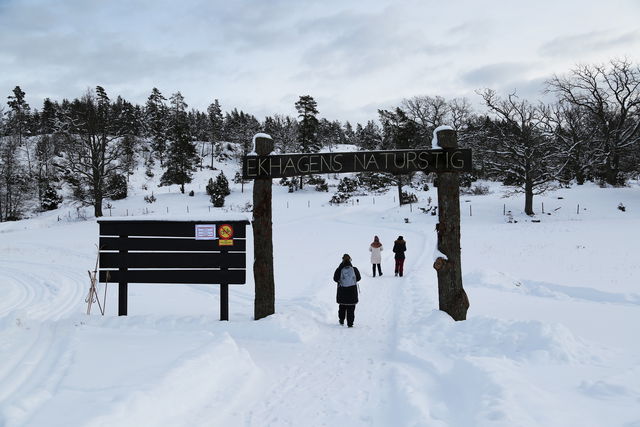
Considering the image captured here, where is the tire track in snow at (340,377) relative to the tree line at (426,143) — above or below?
below

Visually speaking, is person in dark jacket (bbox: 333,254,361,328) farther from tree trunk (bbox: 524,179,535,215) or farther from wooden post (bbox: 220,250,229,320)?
tree trunk (bbox: 524,179,535,215)

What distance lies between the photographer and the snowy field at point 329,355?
13.5ft

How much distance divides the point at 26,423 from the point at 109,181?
4397cm

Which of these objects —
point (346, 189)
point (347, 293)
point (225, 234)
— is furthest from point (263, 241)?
point (346, 189)

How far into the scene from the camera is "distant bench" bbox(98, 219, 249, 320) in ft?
26.5

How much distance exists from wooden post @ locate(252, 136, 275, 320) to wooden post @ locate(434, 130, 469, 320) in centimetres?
333

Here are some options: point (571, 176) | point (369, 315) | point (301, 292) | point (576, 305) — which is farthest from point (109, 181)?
point (571, 176)

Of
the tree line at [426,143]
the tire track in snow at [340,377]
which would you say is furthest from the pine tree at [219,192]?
the tire track in snow at [340,377]

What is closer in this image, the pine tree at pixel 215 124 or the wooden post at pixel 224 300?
the wooden post at pixel 224 300

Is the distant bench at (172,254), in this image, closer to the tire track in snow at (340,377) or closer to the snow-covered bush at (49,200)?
Answer: the tire track in snow at (340,377)

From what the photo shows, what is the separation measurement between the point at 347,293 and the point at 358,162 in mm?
2741

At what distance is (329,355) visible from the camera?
6.43m

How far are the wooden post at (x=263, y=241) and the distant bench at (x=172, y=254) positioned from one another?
35cm

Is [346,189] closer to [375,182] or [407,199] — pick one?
[375,182]
